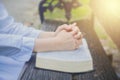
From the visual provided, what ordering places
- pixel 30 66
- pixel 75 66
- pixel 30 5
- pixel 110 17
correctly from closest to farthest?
pixel 75 66, pixel 30 66, pixel 110 17, pixel 30 5

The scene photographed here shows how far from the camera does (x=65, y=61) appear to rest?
1.91 meters

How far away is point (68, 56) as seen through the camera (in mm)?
1967

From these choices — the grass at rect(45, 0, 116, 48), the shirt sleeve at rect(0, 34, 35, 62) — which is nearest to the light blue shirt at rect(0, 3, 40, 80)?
the shirt sleeve at rect(0, 34, 35, 62)

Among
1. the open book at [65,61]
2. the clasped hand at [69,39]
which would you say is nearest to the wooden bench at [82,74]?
the open book at [65,61]

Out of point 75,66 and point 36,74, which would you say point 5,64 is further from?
point 75,66

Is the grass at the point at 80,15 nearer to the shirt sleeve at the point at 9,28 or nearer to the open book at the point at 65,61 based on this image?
the shirt sleeve at the point at 9,28

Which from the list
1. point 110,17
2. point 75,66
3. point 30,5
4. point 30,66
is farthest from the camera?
point 30,5

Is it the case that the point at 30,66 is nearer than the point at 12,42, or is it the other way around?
the point at 12,42

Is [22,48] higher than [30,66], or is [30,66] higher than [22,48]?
[22,48]

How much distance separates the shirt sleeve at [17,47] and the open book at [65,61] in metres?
0.08

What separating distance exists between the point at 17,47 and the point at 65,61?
0.29 meters

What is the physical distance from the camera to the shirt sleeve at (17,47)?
197 cm

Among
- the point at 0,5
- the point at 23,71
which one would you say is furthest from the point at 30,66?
the point at 0,5

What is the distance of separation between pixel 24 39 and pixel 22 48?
0.06 metres
